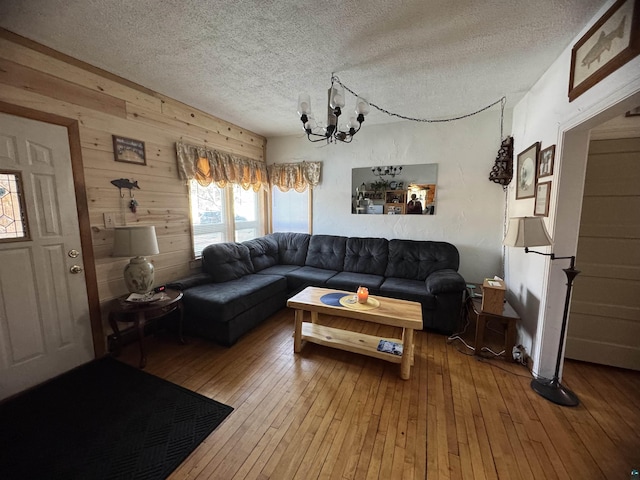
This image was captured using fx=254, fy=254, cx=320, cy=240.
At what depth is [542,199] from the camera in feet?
6.72

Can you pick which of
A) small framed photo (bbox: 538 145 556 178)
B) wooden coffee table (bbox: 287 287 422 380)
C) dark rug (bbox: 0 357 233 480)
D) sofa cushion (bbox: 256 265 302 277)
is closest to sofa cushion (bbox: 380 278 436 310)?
wooden coffee table (bbox: 287 287 422 380)

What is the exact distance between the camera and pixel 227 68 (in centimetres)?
214

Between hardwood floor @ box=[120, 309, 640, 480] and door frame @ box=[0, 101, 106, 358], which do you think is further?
door frame @ box=[0, 101, 106, 358]

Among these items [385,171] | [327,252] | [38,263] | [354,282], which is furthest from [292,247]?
[38,263]

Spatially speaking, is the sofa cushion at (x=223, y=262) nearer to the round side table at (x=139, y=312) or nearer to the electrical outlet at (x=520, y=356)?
the round side table at (x=139, y=312)

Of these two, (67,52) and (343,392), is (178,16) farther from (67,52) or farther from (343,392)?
(343,392)

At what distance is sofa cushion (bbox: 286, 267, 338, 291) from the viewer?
3.29 meters

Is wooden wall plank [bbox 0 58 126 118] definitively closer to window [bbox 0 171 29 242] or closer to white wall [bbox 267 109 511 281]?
window [bbox 0 171 29 242]

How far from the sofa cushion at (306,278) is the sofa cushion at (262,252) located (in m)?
0.50

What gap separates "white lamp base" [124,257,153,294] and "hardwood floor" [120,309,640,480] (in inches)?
25.9

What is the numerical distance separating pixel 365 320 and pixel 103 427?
190 centimetres

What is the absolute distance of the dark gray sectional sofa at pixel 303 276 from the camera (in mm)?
2555

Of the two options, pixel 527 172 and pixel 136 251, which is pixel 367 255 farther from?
pixel 136 251

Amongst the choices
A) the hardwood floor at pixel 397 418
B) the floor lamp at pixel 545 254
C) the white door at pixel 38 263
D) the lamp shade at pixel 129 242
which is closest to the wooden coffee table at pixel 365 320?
the hardwood floor at pixel 397 418
